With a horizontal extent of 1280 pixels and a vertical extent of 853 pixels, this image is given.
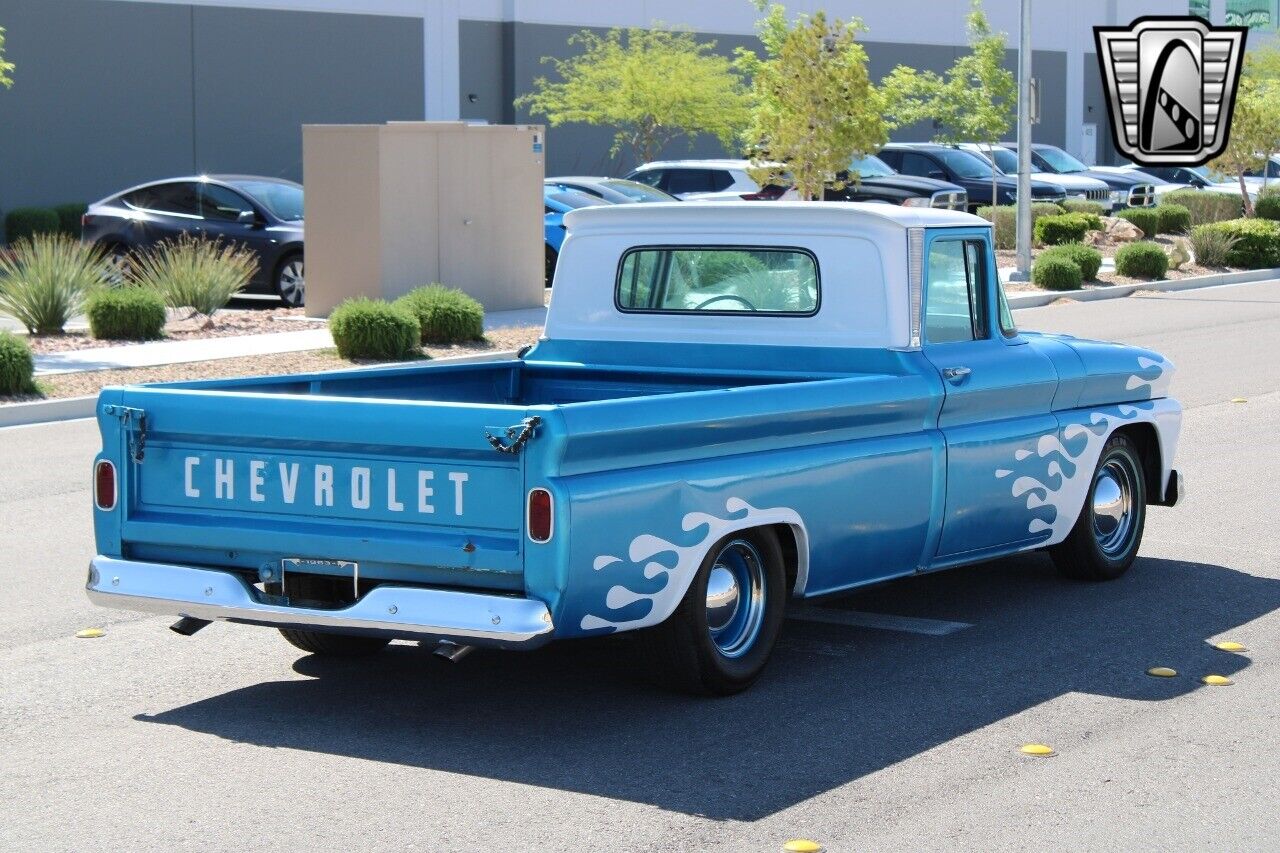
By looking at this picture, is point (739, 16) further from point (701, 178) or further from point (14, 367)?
point (14, 367)

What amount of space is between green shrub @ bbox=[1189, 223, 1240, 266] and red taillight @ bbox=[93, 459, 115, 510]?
2662cm

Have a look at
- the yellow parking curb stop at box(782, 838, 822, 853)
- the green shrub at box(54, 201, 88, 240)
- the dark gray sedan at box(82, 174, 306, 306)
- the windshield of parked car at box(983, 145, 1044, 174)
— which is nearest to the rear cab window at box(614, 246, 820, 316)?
the yellow parking curb stop at box(782, 838, 822, 853)

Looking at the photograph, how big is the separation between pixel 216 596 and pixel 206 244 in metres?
16.3

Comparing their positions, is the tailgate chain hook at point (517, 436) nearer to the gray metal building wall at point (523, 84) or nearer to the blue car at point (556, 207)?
the blue car at point (556, 207)

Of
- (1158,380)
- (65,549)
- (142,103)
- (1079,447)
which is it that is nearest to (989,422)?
(1079,447)

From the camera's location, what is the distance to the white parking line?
7578 millimetres

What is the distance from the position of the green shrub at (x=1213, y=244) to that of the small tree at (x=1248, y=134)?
4.66 metres

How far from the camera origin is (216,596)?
6109mm

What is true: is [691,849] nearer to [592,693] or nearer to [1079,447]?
[592,693]

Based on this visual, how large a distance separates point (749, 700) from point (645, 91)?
112 feet

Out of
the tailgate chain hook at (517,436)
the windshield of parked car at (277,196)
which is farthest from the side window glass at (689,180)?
the tailgate chain hook at (517,436)

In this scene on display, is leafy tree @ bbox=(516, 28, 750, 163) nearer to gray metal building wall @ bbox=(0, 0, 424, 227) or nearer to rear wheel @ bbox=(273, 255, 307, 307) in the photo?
gray metal building wall @ bbox=(0, 0, 424, 227)

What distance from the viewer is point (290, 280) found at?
23297 millimetres

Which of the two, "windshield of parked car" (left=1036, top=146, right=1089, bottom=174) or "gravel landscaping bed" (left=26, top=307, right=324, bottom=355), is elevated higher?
"windshield of parked car" (left=1036, top=146, right=1089, bottom=174)
